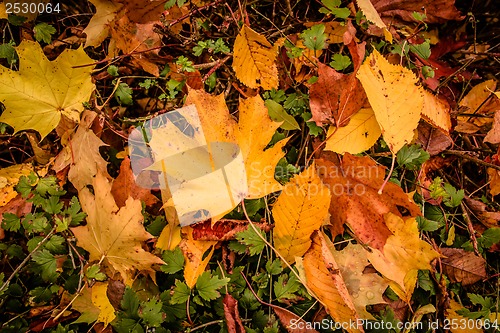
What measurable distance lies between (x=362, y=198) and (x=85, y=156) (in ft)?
2.33

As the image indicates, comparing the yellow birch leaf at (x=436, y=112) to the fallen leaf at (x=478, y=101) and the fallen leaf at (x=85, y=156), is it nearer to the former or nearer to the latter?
the fallen leaf at (x=478, y=101)

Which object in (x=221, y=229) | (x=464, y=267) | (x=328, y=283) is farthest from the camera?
(x=464, y=267)

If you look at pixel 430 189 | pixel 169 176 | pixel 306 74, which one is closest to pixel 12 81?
pixel 169 176

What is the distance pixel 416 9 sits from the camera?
1.18 m

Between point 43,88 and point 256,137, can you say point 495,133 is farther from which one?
point 43,88

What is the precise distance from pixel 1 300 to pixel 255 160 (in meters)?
0.78

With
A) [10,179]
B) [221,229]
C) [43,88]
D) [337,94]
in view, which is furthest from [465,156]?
[10,179]

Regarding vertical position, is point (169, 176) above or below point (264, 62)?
below

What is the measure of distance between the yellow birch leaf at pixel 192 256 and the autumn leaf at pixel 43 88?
1.40 feet

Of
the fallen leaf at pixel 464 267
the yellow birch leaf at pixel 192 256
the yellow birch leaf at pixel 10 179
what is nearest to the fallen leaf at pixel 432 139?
the fallen leaf at pixel 464 267

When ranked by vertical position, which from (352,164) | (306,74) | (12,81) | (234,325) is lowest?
(234,325)

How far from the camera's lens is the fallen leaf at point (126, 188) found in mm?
983

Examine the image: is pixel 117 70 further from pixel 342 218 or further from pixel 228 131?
pixel 342 218

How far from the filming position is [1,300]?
3.39 ft
